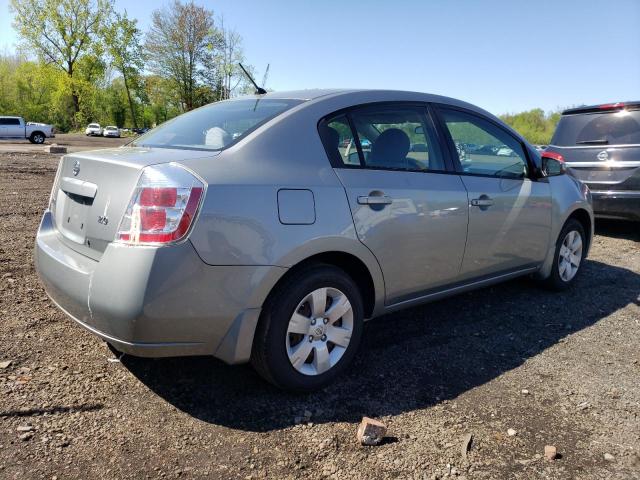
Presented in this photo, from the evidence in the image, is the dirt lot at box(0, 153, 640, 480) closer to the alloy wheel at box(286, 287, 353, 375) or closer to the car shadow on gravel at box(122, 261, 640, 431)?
the car shadow on gravel at box(122, 261, 640, 431)

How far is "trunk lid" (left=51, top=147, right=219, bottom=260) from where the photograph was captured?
2.42 meters

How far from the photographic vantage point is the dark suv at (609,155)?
21.1 ft

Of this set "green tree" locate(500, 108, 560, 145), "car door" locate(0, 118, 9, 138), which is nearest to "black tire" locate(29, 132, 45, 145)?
"car door" locate(0, 118, 9, 138)

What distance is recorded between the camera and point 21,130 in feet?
110

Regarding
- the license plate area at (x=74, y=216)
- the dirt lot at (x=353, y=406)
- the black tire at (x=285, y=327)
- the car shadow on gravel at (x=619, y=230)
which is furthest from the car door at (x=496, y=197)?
the car shadow on gravel at (x=619, y=230)

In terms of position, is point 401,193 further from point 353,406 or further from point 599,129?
point 599,129

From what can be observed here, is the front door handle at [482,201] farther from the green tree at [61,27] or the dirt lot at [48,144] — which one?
the green tree at [61,27]

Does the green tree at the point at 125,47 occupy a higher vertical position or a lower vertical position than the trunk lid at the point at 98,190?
higher

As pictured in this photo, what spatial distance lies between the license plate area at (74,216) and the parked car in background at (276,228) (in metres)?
0.01

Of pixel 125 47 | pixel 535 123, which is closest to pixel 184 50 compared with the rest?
pixel 125 47

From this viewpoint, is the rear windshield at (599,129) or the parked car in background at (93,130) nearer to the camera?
the rear windshield at (599,129)

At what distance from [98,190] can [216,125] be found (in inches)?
33.2

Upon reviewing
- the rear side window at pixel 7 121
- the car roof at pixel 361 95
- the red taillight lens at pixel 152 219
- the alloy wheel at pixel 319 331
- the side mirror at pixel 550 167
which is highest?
the car roof at pixel 361 95

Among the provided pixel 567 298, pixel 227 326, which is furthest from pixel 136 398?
pixel 567 298
